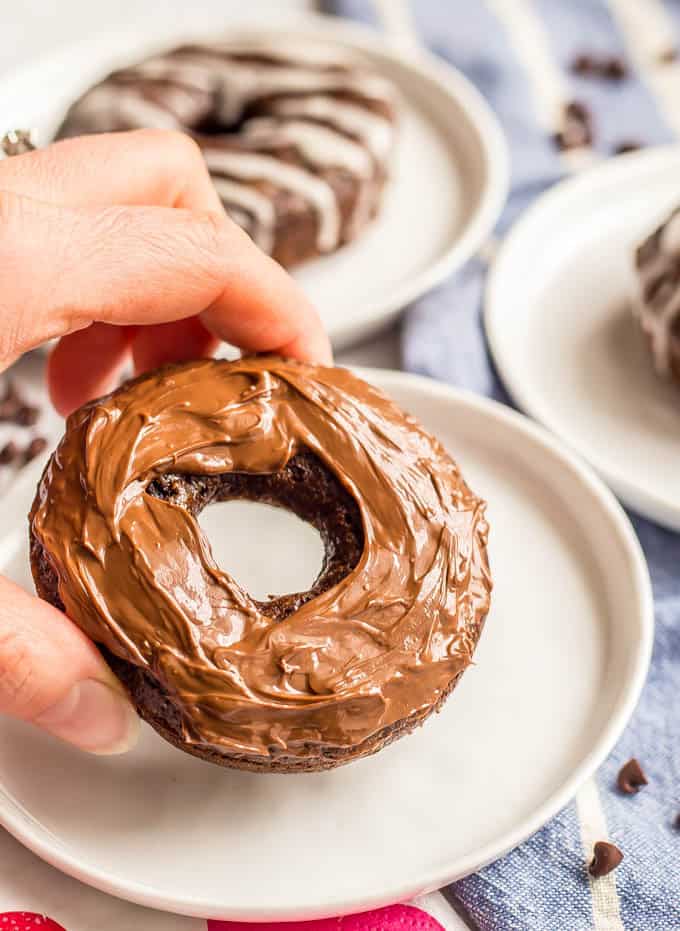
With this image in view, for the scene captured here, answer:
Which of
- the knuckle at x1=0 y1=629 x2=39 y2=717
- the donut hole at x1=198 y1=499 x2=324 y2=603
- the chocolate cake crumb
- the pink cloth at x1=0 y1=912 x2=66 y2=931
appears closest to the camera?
the knuckle at x1=0 y1=629 x2=39 y2=717

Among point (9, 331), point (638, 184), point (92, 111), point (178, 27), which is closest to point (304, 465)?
point (9, 331)

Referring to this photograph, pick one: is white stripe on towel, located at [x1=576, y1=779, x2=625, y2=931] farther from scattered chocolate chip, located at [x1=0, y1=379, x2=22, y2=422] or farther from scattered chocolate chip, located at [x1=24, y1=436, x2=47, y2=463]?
scattered chocolate chip, located at [x1=0, y1=379, x2=22, y2=422]

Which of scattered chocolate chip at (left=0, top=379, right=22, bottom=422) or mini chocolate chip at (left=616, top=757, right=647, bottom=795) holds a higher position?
scattered chocolate chip at (left=0, top=379, right=22, bottom=422)

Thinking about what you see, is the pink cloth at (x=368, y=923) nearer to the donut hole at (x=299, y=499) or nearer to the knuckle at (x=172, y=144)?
the donut hole at (x=299, y=499)

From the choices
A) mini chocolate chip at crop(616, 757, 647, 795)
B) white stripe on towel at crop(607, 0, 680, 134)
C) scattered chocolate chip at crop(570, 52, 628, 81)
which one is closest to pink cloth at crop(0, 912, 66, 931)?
mini chocolate chip at crop(616, 757, 647, 795)

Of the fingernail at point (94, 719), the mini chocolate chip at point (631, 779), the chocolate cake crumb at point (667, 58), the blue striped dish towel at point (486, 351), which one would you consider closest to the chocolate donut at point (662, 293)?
the blue striped dish towel at point (486, 351)

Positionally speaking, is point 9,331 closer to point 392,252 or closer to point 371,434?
point 371,434

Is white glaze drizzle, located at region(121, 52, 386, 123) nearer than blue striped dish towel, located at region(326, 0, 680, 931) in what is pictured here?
No
